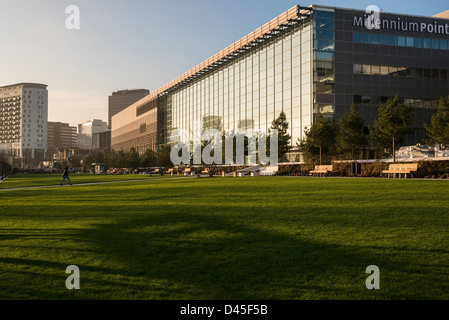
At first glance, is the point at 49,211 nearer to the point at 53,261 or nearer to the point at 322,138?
the point at 53,261

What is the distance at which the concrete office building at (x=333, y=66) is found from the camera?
2062 inches

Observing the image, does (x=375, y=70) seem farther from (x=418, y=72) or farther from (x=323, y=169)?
(x=323, y=169)

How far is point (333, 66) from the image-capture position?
52.9m

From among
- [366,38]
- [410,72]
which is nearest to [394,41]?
[366,38]

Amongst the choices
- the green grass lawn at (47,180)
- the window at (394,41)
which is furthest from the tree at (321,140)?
the window at (394,41)

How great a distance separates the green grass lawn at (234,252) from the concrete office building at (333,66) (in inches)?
1731

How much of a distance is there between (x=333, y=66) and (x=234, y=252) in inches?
2002

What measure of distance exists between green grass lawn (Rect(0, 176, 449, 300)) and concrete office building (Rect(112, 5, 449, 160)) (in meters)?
44.0

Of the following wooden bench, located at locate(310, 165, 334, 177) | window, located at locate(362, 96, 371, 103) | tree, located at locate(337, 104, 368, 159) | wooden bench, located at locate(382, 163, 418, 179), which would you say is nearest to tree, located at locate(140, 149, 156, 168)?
window, located at locate(362, 96, 371, 103)

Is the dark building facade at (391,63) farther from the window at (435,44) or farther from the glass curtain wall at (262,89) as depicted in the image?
the glass curtain wall at (262,89)

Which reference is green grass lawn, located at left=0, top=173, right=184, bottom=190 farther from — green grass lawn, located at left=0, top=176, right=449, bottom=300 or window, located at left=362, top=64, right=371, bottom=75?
Answer: window, located at left=362, top=64, right=371, bottom=75

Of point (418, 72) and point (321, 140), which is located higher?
point (418, 72)

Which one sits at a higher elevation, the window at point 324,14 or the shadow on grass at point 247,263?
the window at point 324,14

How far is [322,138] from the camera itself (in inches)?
1479
